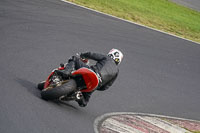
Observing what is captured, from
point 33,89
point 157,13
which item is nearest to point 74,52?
point 33,89

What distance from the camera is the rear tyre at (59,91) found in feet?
24.3

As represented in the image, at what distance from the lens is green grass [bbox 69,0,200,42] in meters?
18.5

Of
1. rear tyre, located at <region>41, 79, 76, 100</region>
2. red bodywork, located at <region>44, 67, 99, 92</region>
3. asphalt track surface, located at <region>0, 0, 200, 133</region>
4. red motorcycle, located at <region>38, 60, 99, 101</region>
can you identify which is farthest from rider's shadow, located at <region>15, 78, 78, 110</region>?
red bodywork, located at <region>44, 67, 99, 92</region>

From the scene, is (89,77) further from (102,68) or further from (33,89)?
(33,89)

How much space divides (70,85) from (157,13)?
1425 cm

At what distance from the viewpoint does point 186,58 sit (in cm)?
1516

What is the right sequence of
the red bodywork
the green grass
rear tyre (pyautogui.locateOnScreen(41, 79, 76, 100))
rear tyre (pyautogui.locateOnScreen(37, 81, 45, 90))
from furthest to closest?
the green grass
rear tyre (pyautogui.locateOnScreen(37, 81, 45, 90))
the red bodywork
rear tyre (pyautogui.locateOnScreen(41, 79, 76, 100))

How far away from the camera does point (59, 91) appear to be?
739cm

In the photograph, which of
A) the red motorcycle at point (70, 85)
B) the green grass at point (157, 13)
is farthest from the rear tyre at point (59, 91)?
the green grass at point (157, 13)

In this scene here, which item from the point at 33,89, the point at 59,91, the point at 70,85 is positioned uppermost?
the point at 70,85

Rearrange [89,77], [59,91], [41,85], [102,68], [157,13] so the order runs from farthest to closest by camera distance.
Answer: [157,13] < [41,85] < [102,68] < [89,77] < [59,91]

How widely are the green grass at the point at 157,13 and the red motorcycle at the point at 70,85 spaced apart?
33.1 feet

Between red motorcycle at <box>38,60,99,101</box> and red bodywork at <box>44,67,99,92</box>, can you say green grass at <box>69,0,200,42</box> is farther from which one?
red bodywork at <box>44,67,99,92</box>

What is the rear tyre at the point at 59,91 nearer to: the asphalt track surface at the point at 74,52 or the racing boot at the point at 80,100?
the asphalt track surface at the point at 74,52
